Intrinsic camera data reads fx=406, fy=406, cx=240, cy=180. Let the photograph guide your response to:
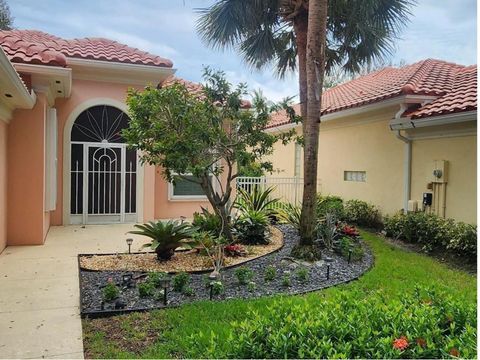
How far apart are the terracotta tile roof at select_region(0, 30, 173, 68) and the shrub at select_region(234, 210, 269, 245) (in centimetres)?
521

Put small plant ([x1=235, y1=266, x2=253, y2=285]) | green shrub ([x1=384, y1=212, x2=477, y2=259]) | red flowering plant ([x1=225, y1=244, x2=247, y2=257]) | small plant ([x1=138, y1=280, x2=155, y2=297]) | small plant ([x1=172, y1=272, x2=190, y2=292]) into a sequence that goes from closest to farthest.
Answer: small plant ([x1=138, y1=280, x2=155, y2=297])
small plant ([x1=172, y1=272, x2=190, y2=292])
small plant ([x1=235, y1=266, x2=253, y2=285])
red flowering plant ([x1=225, y1=244, x2=247, y2=257])
green shrub ([x1=384, y1=212, x2=477, y2=259])

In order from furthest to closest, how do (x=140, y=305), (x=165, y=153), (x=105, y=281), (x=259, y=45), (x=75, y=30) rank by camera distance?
(x=75, y=30)
(x=259, y=45)
(x=165, y=153)
(x=105, y=281)
(x=140, y=305)

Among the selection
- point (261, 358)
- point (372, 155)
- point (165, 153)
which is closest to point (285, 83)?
point (372, 155)

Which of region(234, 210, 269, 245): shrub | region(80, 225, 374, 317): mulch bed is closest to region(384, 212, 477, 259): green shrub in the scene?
region(80, 225, 374, 317): mulch bed

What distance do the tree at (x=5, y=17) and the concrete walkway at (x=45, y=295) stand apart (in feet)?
55.2

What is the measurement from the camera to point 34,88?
891 centimetres

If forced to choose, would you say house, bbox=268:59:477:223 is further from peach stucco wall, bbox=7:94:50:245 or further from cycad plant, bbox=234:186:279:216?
peach stucco wall, bbox=7:94:50:245

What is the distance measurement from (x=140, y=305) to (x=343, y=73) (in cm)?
1058

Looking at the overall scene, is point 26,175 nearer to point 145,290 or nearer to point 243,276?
point 145,290

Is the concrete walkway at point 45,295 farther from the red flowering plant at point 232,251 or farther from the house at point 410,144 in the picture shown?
the house at point 410,144

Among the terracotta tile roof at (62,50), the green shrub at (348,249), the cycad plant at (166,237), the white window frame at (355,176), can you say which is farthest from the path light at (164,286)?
the white window frame at (355,176)

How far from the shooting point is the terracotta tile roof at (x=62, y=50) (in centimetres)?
849

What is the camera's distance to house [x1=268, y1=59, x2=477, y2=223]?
9734mm

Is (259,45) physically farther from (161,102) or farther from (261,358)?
(261,358)
